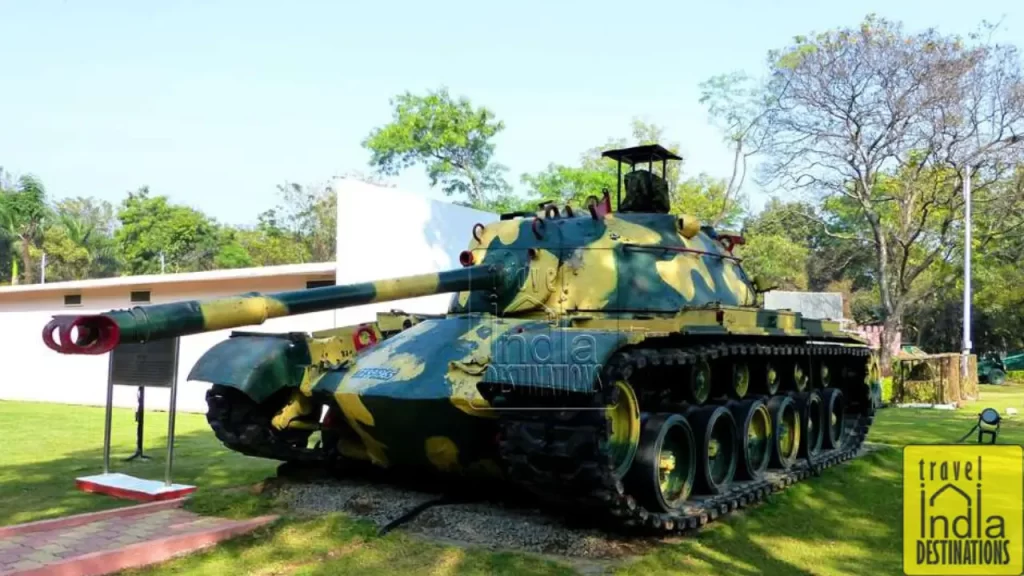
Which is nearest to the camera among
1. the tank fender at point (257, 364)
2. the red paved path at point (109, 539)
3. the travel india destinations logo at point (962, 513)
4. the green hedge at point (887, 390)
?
the red paved path at point (109, 539)

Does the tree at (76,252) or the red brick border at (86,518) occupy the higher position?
the tree at (76,252)

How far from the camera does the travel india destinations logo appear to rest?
5.97 m

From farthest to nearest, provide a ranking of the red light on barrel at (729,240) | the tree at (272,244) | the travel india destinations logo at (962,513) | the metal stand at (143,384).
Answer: the tree at (272,244) < the red light on barrel at (729,240) < the metal stand at (143,384) < the travel india destinations logo at (962,513)

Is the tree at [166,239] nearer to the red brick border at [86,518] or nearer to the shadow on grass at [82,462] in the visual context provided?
the shadow on grass at [82,462]

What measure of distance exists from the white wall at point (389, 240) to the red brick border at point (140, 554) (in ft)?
26.1

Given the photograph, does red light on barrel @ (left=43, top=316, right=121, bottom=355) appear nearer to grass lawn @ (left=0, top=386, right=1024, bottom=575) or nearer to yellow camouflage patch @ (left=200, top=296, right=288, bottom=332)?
yellow camouflage patch @ (left=200, top=296, right=288, bottom=332)

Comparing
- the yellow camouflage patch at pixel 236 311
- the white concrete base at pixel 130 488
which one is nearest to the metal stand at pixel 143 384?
the white concrete base at pixel 130 488

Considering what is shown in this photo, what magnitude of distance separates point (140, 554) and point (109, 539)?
63 centimetres

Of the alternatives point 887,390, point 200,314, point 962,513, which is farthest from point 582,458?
point 887,390

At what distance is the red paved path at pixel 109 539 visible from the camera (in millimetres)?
5301

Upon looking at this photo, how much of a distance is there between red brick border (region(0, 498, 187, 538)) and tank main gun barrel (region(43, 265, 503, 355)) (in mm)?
2299

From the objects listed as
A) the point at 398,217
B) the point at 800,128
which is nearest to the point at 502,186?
the point at 800,128

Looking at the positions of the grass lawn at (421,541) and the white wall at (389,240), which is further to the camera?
the white wall at (389,240)

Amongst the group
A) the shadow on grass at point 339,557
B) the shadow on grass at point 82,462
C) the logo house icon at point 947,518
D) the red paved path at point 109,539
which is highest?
the logo house icon at point 947,518
